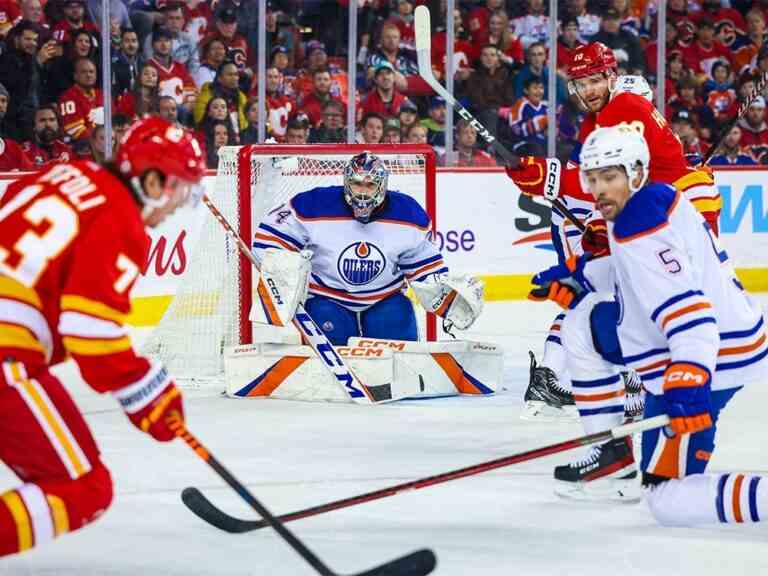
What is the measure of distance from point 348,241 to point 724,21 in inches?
178

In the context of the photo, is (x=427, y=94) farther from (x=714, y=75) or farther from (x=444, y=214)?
(x=714, y=75)

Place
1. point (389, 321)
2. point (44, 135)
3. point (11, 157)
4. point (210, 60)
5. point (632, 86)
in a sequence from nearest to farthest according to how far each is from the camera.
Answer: point (632, 86) → point (389, 321) → point (11, 157) → point (44, 135) → point (210, 60)

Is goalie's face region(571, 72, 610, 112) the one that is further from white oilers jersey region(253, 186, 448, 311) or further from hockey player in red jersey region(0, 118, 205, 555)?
hockey player in red jersey region(0, 118, 205, 555)

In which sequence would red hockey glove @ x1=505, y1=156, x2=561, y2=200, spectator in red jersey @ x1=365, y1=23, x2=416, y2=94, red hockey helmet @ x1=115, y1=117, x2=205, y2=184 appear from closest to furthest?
red hockey helmet @ x1=115, y1=117, x2=205, y2=184 < red hockey glove @ x1=505, y1=156, x2=561, y2=200 < spectator in red jersey @ x1=365, y1=23, x2=416, y2=94

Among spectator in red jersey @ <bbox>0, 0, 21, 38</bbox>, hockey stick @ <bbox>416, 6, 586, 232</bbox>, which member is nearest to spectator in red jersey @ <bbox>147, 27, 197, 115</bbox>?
spectator in red jersey @ <bbox>0, 0, 21, 38</bbox>

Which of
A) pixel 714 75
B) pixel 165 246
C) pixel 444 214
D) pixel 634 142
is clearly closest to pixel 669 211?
pixel 634 142

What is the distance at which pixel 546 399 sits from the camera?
4980 millimetres

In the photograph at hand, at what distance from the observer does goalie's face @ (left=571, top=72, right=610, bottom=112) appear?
468 centimetres

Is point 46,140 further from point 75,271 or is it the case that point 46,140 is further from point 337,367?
point 75,271

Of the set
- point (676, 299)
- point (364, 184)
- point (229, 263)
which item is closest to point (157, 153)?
point (676, 299)

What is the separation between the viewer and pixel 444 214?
25.7ft

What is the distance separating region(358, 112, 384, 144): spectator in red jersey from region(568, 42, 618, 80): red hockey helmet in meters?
3.23

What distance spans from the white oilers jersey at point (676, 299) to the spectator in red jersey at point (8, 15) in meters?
4.26

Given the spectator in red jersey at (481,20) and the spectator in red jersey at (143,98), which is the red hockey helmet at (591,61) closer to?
the spectator in red jersey at (143,98)
